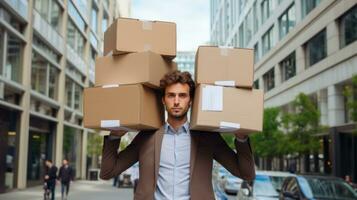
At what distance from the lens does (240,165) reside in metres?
3.67

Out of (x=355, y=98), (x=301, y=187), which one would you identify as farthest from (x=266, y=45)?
(x=301, y=187)

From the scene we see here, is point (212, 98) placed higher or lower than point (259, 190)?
higher

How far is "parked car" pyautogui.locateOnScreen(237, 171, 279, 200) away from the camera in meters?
13.0

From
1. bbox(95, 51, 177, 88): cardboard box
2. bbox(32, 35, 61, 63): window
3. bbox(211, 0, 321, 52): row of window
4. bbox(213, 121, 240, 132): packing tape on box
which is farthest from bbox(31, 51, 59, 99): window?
bbox(213, 121, 240, 132): packing tape on box

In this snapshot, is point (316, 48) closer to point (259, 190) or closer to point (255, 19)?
point (255, 19)

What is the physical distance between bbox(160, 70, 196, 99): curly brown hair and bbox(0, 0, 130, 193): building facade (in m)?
20.3

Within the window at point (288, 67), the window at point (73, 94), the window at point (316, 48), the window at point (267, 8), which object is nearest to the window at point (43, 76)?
the window at point (73, 94)

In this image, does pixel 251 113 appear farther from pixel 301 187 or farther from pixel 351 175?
pixel 351 175

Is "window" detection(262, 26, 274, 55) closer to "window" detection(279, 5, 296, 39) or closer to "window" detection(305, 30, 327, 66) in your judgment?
"window" detection(279, 5, 296, 39)

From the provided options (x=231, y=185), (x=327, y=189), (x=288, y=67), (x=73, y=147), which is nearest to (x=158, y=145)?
(x=327, y=189)

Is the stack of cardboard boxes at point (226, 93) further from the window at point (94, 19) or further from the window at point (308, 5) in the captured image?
the window at point (94, 19)

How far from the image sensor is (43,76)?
101 feet

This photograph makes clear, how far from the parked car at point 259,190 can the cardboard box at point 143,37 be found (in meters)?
9.20

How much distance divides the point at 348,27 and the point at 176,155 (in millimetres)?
26937
